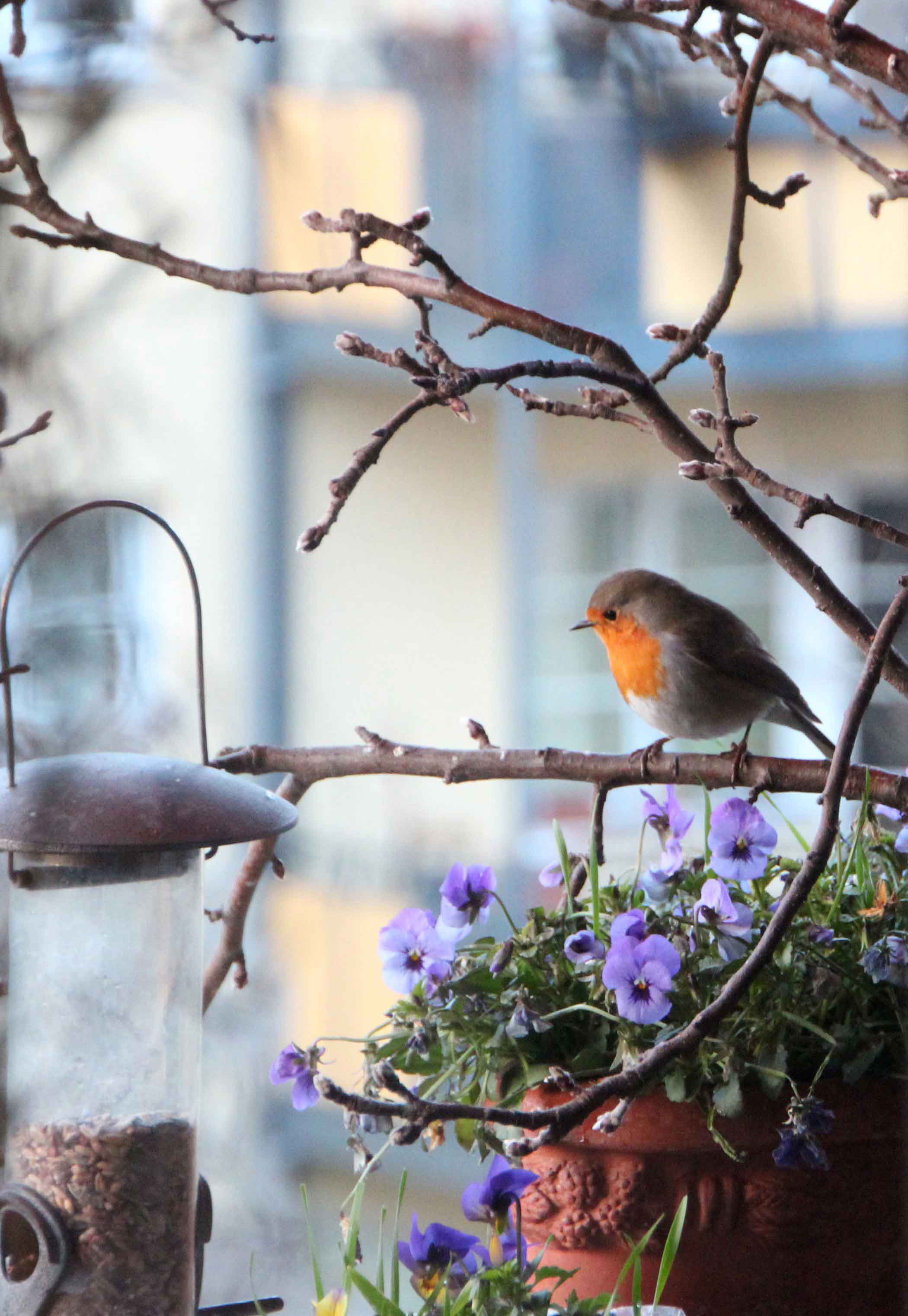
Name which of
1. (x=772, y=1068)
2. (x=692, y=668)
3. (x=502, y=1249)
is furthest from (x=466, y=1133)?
(x=692, y=668)

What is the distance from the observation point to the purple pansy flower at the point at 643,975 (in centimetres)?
70

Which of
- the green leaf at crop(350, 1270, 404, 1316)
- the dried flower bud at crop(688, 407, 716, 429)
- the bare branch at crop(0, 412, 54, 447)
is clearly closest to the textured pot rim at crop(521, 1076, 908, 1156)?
the green leaf at crop(350, 1270, 404, 1316)

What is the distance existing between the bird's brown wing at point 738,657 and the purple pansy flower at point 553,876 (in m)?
0.47

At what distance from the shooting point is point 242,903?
886 millimetres

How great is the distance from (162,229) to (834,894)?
19.7 inches

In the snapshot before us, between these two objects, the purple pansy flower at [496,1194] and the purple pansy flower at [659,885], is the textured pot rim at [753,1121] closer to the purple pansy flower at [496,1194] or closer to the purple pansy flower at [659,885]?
the purple pansy flower at [496,1194]

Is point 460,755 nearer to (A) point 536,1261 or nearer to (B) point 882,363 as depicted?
(A) point 536,1261

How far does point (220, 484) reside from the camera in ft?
11.5

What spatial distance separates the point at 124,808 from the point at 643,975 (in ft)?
0.84

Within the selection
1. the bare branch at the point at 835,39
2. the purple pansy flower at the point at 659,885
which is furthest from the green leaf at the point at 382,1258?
the bare branch at the point at 835,39

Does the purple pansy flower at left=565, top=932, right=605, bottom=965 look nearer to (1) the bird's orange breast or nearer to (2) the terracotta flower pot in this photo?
(2) the terracotta flower pot

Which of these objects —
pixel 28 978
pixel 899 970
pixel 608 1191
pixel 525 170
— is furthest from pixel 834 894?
pixel 525 170

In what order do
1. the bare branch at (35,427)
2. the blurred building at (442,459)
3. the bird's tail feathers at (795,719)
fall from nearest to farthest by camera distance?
1. the bare branch at (35,427)
2. the bird's tail feathers at (795,719)
3. the blurred building at (442,459)

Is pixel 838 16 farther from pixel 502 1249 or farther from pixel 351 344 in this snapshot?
pixel 502 1249
